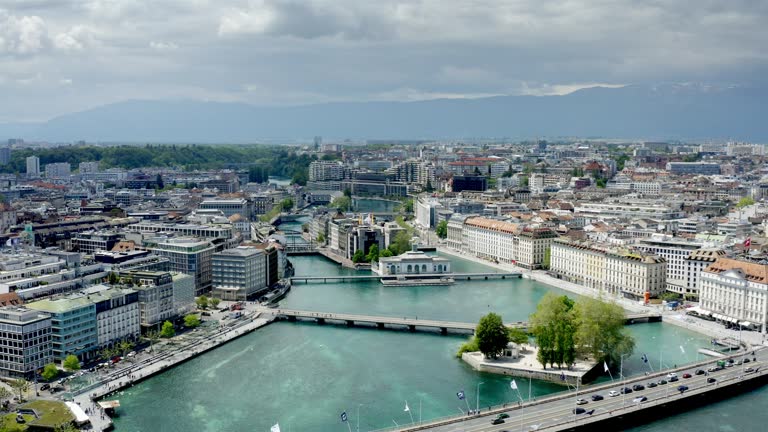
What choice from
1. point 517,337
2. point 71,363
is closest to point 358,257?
point 517,337

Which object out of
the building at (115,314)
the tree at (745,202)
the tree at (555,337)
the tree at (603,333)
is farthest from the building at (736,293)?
the tree at (745,202)

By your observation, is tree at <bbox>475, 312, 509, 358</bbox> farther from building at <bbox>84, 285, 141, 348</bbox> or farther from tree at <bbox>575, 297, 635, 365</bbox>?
building at <bbox>84, 285, 141, 348</bbox>

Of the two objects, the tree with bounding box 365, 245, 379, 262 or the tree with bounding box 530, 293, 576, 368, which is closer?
the tree with bounding box 530, 293, 576, 368

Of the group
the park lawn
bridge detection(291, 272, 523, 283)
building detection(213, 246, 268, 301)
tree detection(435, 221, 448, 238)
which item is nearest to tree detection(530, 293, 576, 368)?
the park lawn

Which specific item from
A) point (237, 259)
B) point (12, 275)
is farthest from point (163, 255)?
point (12, 275)

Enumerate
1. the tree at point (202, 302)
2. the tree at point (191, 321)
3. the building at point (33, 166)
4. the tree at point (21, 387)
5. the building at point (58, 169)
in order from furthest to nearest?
the building at point (58, 169) < the building at point (33, 166) < the tree at point (202, 302) < the tree at point (191, 321) < the tree at point (21, 387)

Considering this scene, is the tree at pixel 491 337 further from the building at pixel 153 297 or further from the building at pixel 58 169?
the building at pixel 58 169
